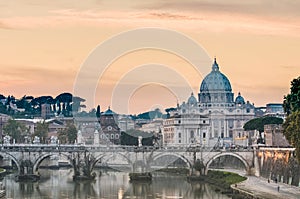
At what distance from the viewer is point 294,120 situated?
200ft

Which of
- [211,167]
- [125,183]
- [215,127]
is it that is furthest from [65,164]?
[215,127]

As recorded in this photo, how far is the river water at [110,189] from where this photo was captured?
6538cm

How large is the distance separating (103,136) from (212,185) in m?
60.0

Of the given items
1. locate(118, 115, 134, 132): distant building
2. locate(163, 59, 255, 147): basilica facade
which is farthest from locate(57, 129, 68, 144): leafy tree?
locate(118, 115, 134, 132): distant building

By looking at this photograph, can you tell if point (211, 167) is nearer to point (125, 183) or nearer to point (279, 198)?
point (125, 183)

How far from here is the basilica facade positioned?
12778 cm

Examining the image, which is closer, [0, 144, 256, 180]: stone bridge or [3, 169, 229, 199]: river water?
[3, 169, 229, 199]: river water

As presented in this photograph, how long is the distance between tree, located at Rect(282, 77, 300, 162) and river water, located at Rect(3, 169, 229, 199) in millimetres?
5472

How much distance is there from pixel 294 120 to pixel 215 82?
→ 333ft

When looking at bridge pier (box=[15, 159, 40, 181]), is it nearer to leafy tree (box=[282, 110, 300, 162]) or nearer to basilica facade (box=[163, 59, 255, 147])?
leafy tree (box=[282, 110, 300, 162])

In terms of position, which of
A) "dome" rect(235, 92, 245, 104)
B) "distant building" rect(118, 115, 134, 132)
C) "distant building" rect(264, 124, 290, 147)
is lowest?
"distant building" rect(264, 124, 290, 147)

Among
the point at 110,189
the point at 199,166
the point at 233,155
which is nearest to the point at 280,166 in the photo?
the point at 110,189

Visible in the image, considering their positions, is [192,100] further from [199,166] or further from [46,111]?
[199,166]

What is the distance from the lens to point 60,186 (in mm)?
72375
